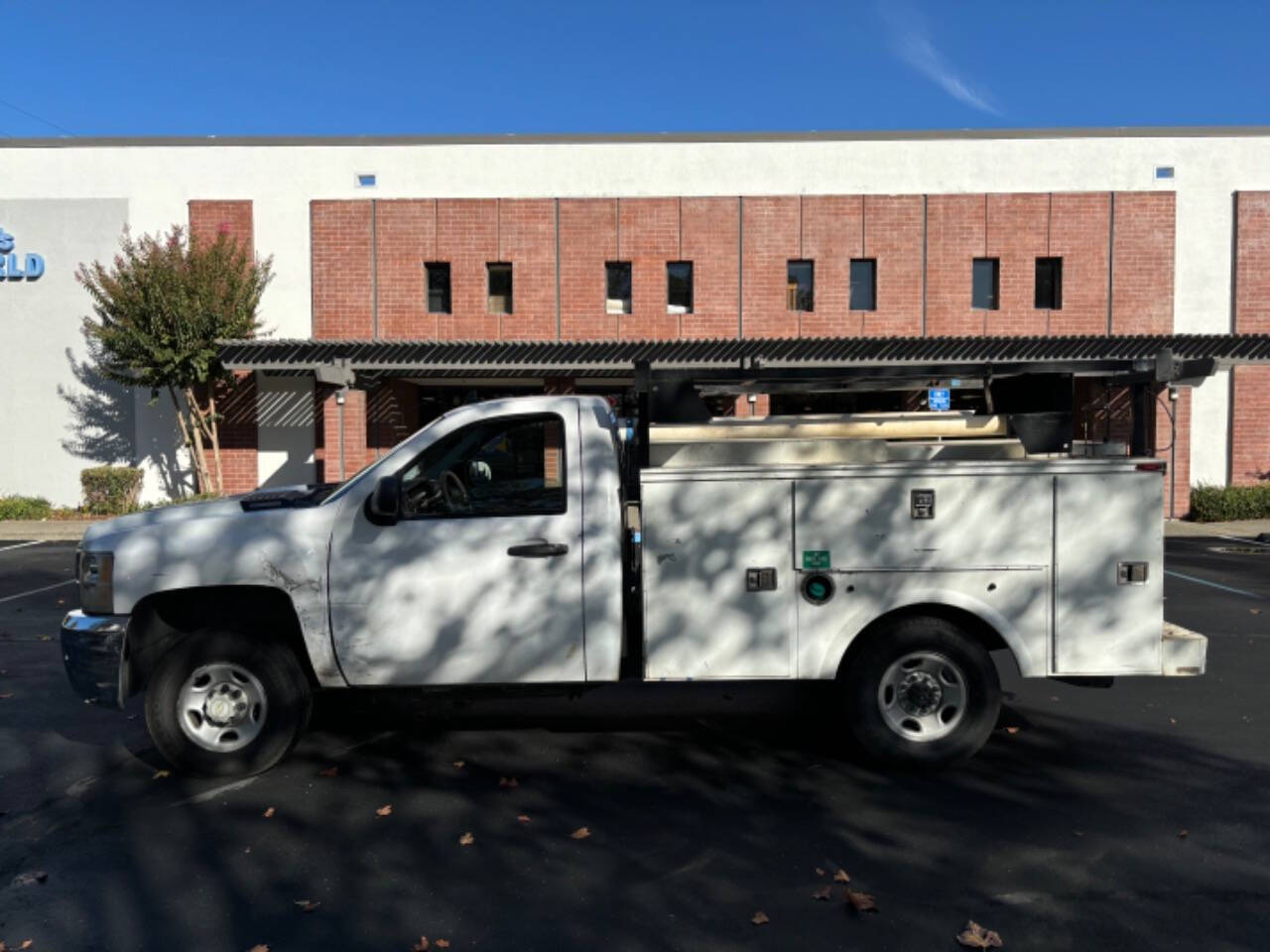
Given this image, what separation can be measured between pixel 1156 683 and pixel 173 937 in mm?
6726

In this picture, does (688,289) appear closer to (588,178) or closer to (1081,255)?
(588,178)

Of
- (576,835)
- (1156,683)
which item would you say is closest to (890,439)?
(576,835)

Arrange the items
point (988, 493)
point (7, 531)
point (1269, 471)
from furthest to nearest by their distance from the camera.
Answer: point (1269, 471) < point (7, 531) < point (988, 493)

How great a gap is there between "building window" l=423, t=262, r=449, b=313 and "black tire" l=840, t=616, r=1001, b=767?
705 inches

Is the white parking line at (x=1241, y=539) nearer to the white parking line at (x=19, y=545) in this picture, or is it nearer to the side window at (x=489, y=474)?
the side window at (x=489, y=474)

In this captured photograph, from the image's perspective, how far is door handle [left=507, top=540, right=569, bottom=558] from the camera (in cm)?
491

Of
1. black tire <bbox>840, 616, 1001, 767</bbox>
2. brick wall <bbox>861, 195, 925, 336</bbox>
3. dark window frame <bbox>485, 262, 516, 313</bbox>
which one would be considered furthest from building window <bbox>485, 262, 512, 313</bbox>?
black tire <bbox>840, 616, 1001, 767</bbox>

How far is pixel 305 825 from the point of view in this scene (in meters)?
4.50

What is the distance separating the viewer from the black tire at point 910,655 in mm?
4965

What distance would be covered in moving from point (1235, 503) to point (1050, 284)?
6.15m

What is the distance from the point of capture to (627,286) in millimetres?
21250

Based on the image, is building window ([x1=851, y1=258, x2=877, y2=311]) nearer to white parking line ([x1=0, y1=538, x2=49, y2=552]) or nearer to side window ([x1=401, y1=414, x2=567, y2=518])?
side window ([x1=401, y1=414, x2=567, y2=518])

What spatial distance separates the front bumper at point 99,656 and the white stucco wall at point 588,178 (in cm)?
1701

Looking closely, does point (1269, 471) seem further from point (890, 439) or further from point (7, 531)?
point (7, 531)
